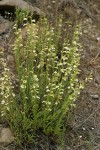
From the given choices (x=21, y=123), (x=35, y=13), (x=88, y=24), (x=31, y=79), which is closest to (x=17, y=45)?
(x=31, y=79)

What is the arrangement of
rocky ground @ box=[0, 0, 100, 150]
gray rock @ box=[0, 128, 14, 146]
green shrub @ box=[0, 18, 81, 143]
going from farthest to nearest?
1. rocky ground @ box=[0, 0, 100, 150]
2. gray rock @ box=[0, 128, 14, 146]
3. green shrub @ box=[0, 18, 81, 143]

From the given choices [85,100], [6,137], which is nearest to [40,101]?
[6,137]

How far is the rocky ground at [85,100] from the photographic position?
3783 millimetres

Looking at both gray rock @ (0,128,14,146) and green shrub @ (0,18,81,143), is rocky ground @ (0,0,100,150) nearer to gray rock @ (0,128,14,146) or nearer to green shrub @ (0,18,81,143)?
gray rock @ (0,128,14,146)

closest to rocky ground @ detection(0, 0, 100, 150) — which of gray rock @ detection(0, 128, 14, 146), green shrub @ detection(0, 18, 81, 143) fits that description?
gray rock @ detection(0, 128, 14, 146)

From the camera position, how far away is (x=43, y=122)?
3576mm

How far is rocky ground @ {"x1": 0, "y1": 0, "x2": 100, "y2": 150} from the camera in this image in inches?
149

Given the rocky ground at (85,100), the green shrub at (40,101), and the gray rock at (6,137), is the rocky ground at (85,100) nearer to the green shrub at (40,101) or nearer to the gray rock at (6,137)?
the gray rock at (6,137)

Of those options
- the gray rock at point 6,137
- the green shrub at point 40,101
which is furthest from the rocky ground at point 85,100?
the green shrub at point 40,101

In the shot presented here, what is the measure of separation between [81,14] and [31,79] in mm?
2686

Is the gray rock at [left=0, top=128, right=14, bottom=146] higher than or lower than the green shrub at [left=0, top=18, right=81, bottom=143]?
lower

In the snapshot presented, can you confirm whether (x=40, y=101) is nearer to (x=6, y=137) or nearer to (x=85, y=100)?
(x=6, y=137)

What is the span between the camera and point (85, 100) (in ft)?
14.3

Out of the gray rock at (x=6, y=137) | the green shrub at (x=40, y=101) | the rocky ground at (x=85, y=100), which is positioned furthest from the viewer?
the rocky ground at (x=85, y=100)
